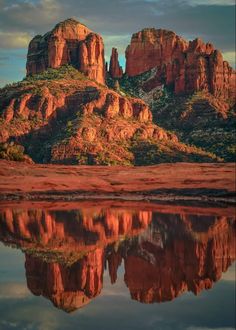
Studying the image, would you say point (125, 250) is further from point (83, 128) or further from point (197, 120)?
point (197, 120)

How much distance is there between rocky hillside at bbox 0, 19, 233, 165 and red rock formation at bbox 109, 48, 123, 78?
A: 6747 mm

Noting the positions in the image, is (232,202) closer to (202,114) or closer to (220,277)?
(220,277)

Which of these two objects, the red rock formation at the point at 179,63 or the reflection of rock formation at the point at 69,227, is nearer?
the reflection of rock formation at the point at 69,227

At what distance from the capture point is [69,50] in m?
154

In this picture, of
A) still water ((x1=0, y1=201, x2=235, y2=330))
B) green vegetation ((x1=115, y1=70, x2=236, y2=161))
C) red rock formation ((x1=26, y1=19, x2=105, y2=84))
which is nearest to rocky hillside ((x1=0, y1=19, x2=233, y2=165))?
red rock formation ((x1=26, y1=19, x2=105, y2=84))

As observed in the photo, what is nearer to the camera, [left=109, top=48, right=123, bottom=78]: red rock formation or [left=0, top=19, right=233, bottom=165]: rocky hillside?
[left=0, top=19, right=233, bottom=165]: rocky hillside

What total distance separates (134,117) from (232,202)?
73.6m

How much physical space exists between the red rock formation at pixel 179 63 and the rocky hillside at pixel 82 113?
0.56 meters

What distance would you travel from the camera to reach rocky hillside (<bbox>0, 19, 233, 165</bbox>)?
112 meters

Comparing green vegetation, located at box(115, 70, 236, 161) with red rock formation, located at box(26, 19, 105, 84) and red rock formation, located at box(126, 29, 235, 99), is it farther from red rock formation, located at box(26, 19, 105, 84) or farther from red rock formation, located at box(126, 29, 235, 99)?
red rock formation, located at box(26, 19, 105, 84)

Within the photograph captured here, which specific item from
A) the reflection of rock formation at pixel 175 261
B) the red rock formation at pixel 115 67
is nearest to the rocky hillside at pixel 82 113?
the red rock formation at pixel 115 67

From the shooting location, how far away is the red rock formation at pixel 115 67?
17012 centimetres

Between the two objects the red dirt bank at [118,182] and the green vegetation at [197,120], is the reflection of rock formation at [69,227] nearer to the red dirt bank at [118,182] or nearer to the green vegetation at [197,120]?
the red dirt bank at [118,182]

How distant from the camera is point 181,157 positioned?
372 ft
